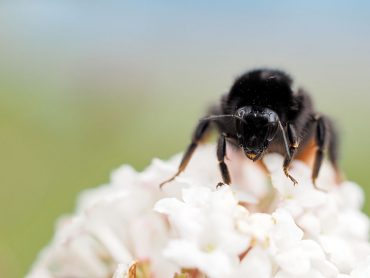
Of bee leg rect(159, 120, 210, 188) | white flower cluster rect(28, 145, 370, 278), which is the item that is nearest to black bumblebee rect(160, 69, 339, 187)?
bee leg rect(159, 120, 210, 188)

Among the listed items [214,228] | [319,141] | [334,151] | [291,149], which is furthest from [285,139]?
[334,151]

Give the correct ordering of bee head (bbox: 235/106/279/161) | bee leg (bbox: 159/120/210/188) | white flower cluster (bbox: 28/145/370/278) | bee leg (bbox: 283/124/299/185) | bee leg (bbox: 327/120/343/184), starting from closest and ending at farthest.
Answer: white flower cluster (bbox: 28/145/370/278) < bee head (bbox: 235/106/279/161) < bee leg (bbox: 283/124/299/185) < bee leg (bbox: 159/120/210/188) < bee leg (bbox: 327/120/343/184)

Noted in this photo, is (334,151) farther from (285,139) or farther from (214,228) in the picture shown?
(214,228)

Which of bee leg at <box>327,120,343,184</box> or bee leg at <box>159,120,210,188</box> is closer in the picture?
bee leg at <box>159,120,210,188</box>

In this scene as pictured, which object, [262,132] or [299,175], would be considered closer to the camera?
[262,132]

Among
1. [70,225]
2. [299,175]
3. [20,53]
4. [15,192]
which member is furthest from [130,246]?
[20,53]

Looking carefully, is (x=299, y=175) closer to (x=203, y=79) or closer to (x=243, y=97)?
(x=243, y=97)

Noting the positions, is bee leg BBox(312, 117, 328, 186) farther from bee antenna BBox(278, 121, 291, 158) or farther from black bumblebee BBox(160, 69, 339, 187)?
bee antenna BBox(278, 121, 291, 158)
